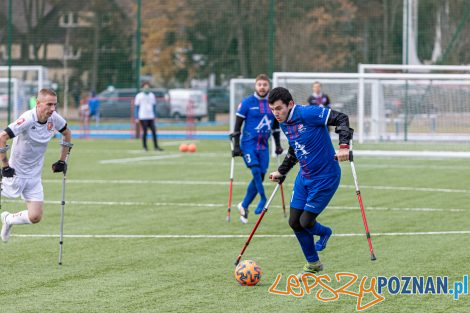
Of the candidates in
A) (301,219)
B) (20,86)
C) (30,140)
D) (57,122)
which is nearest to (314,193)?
(301,219)

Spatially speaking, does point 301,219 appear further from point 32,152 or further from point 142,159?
point 142,159

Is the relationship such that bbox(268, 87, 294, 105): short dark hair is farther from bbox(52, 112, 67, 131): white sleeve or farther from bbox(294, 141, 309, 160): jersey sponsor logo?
bbox(52, 112, 67, 131): white sleeve

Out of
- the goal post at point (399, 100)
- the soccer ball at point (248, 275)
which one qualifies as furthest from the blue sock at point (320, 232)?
the goal post at point (399, 100)

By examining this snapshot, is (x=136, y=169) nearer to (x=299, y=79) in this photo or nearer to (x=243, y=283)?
(x=299, y=79)

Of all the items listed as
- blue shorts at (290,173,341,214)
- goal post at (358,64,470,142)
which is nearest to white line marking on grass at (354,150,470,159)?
goal post at (358,64,470,142)

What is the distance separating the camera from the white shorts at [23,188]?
1304cm

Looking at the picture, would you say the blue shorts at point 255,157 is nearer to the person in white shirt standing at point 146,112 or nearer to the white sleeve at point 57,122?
the white sleeve at point 57,122

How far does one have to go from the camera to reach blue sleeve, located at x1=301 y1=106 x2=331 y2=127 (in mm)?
11344

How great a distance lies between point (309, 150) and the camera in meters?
11.4

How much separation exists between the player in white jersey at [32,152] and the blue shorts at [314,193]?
3.05m

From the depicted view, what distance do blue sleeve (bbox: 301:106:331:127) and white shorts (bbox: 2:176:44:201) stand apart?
3.77 metres

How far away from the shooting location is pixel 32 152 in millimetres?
13016

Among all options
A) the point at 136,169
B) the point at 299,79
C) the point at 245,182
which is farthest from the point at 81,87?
the point at 245,182

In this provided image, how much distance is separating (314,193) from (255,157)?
5740 millimetres
